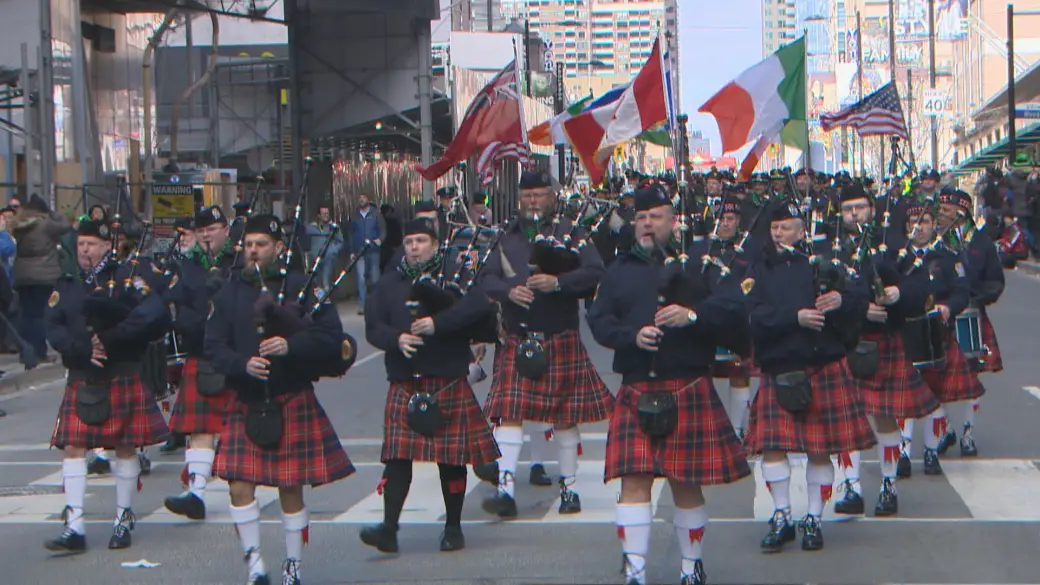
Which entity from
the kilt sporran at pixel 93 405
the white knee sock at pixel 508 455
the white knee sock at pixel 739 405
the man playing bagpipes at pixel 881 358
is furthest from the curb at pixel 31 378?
the man playing bagpipes at pixel 881 358

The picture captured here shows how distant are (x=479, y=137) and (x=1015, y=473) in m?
7.31

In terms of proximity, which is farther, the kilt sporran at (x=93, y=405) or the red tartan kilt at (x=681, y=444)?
the kilt sporran at (x=93, y=405)

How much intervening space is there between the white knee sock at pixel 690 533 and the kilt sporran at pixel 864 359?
7.17 ft

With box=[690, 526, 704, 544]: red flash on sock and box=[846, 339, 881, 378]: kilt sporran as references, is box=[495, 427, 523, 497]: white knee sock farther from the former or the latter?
box=[690, 526, 704, 544]: red flash on sock

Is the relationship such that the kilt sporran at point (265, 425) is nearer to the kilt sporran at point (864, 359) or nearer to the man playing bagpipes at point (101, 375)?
the man playing bagpipes at point (101, 375)

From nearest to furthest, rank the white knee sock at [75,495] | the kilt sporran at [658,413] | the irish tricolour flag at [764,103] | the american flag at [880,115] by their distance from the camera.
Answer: the kilt sporran at [658,413]
the white knee sock at [75,495]
the irish tricolour flag at [764,103]
the american flag at [880,115]

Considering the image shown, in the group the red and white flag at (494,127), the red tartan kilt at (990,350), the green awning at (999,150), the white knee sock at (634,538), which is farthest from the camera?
the green awning at (999,150)

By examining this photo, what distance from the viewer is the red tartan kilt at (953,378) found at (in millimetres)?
9430

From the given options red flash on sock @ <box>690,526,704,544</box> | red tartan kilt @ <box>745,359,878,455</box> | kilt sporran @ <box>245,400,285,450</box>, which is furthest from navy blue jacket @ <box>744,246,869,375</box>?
kilt sporran @ <box>245,400,285,450</box>

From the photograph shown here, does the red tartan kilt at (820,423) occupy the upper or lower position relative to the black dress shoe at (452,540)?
upper

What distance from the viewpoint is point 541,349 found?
335 inches

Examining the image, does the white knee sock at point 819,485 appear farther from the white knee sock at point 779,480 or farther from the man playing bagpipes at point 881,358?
the man playing bagpipes at point 881,358

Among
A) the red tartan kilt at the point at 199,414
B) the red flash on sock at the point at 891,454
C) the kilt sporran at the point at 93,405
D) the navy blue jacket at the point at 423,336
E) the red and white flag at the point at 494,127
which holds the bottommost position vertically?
the red flash on sock at the point at 891,454

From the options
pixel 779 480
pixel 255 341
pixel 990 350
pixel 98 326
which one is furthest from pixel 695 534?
pixel 990 350
